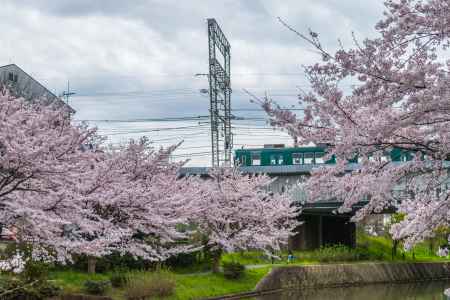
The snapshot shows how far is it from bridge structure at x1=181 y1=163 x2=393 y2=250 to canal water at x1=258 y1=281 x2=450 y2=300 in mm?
6732

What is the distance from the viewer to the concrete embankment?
90.0 feet

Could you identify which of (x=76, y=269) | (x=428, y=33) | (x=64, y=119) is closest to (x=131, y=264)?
(x=76, y=269)

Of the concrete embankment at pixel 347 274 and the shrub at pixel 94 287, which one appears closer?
the shrub at pixel 94 287

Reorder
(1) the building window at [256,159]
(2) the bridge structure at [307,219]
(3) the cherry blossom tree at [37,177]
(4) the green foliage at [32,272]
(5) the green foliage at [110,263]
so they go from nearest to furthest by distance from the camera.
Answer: (3) the cherry blossom tree at [37,177] → (4) the green foliage at [32,272] → (5) the green foliage at [110,263] → (2) the bridge structure at [307,219] → (1) the building window at [256,159]

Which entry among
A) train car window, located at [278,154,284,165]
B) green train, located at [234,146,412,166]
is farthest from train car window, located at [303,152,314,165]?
train car window, located at [278,154,284,165]

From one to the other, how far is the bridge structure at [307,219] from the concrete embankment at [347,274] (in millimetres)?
4540

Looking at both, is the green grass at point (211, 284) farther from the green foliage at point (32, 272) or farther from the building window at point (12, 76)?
the building window at point (12, 76)

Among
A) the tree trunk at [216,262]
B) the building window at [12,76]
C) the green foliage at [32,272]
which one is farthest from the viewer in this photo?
the building window at [12,76]

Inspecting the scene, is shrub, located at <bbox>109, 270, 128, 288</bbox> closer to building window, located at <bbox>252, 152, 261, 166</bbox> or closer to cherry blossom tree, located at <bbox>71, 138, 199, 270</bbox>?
cherry blossom tree, located at <bbox>71, 138, 199, 270</bbox>

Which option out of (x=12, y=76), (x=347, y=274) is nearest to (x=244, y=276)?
(x=347, y=274)

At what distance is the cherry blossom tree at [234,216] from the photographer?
25.6 m

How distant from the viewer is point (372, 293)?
1086 inches

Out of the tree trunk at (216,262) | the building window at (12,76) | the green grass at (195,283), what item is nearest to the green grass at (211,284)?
the green grass at (195,283)

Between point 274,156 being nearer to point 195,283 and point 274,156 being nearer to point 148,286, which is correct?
point 195,283
